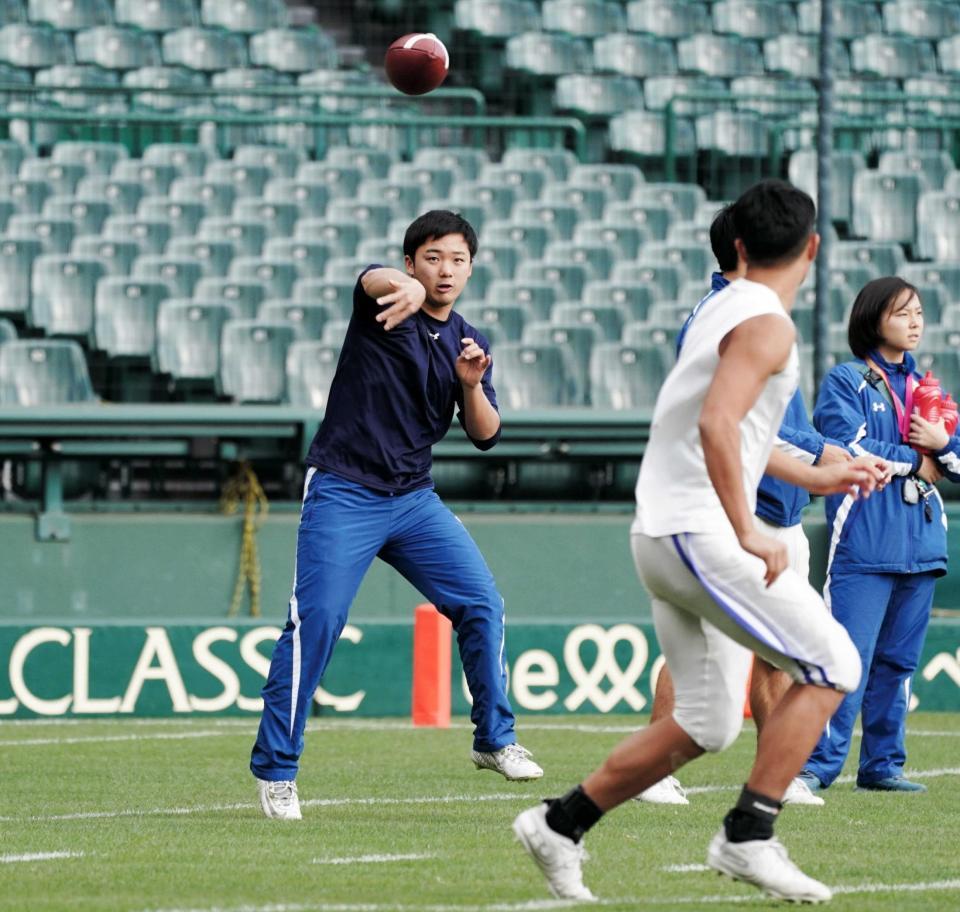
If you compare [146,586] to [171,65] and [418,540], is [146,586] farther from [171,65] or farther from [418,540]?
[171,65]

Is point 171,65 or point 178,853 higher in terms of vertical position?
point 171,65

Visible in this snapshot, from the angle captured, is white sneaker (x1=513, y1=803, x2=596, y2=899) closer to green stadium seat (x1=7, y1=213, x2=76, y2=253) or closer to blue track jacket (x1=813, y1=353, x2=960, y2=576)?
blue track jacket (x1=813, y1=353, x2=960, y2=576)

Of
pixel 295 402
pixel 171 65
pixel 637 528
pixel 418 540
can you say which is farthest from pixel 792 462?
pixel 171 65

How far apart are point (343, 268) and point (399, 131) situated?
250cm

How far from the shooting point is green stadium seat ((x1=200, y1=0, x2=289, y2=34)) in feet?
58.2

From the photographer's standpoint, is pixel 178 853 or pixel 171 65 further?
pixel 171 65

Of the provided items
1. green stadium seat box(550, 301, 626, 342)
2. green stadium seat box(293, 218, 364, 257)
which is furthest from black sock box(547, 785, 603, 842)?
green stadium seat box(293, 218, 364, 257)

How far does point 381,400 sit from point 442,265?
1.56 feet

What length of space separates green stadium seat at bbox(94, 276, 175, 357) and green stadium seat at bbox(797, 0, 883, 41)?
26.9 feet

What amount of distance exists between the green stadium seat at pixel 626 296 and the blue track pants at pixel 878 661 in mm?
6395

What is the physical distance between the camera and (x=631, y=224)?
47.3 ft

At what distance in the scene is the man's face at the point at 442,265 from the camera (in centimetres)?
618

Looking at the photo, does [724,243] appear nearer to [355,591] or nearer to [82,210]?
[355,591]

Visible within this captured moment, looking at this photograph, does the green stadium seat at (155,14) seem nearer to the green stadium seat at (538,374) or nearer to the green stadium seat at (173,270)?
the green stadium seat at (173,270)
